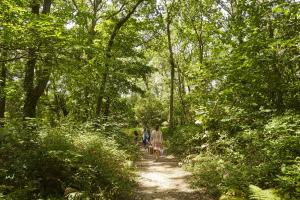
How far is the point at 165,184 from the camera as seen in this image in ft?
36.1

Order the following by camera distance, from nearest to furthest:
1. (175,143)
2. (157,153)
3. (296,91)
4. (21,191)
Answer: (21,191) → (296,91) → (157,153) → (175,143)

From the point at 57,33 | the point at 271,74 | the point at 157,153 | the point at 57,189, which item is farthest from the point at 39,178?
the point at 157,153

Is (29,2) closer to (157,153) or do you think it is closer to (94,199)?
(94,199)

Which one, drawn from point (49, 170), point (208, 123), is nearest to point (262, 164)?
point (49, 170)

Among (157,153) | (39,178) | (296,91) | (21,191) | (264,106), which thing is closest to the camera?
(21,191)

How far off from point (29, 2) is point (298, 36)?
9067 millimetres

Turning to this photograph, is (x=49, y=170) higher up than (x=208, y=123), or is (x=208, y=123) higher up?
(x=208, y=123)

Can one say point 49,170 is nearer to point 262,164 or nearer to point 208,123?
point 262,164

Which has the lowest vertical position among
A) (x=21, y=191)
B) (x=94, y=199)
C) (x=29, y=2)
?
(x=94, y=199)

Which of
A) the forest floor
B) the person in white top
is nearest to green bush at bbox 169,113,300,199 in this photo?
the forest floor

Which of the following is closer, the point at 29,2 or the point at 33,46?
the point at 33,46

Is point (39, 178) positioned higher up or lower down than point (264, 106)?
lower down

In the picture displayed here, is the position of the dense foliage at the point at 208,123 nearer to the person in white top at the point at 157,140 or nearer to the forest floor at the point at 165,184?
the forest floor at the point at 165,184

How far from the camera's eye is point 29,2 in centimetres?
1129
